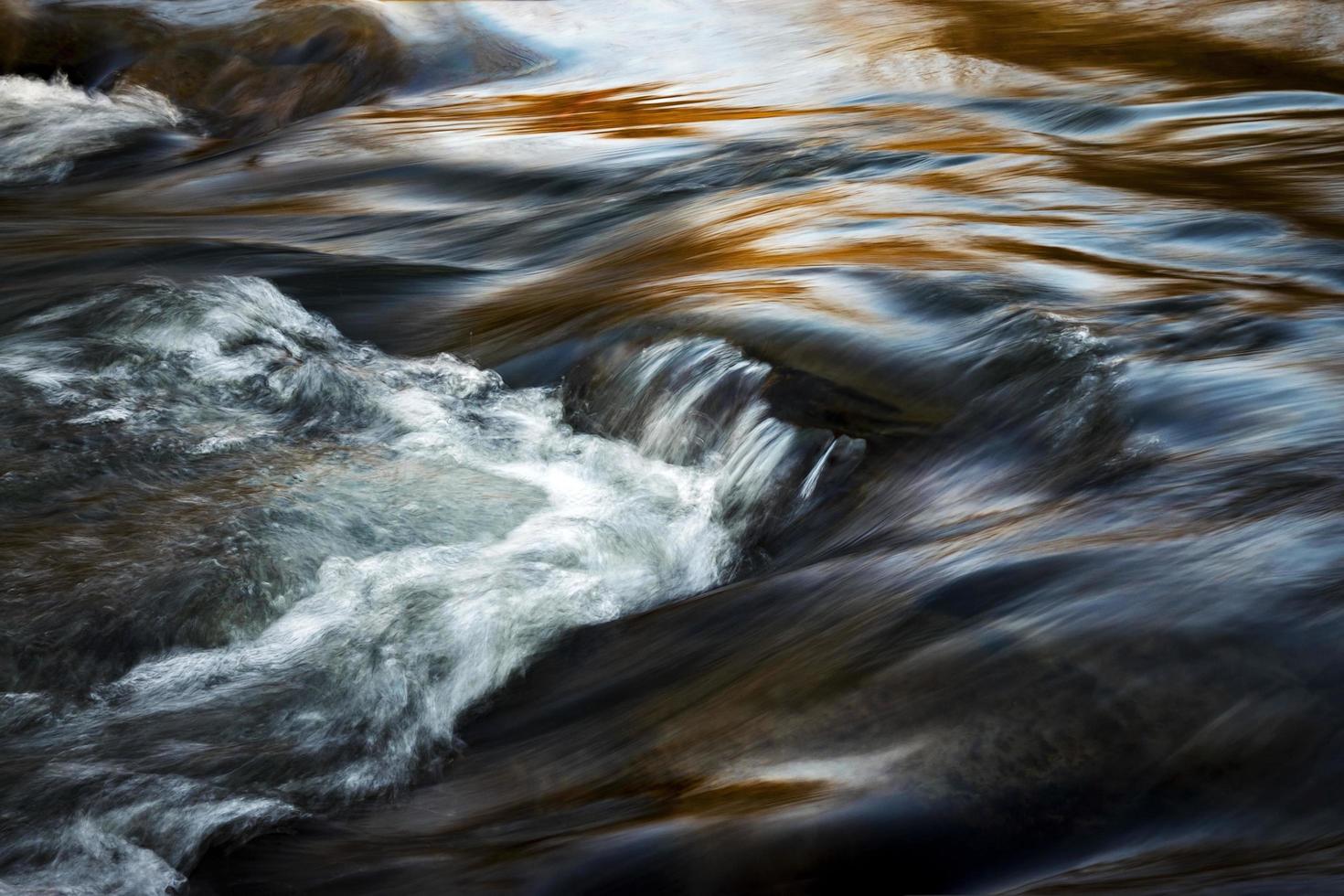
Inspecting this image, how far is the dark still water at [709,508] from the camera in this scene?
7.16ft

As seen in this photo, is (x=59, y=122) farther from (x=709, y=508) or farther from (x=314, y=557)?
(x=709, y=508)

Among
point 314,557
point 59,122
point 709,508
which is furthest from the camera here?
point 59,122

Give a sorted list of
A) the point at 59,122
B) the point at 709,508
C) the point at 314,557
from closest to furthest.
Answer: the point at 314,557 → the point at 709,508 → the point at 59,122

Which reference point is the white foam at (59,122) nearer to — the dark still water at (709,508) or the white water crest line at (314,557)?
the dark still water at (709,508)

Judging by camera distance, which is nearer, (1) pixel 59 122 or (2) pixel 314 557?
(2) pixel 314 557

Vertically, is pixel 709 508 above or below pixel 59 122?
below

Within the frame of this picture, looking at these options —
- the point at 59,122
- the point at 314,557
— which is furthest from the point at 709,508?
the point at 59,122

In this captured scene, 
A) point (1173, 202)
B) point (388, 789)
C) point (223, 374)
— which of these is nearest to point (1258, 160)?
point (1173, 202)

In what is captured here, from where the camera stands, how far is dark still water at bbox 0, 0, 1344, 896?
86.0 inches

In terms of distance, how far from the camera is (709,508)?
3887mm

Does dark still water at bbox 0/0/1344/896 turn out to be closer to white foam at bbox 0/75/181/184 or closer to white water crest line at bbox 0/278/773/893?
white water crest line at bbox 0/278/773/893

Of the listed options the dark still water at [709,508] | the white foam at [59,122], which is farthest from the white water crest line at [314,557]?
the white foam at [59,122]

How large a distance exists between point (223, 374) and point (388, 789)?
252 cm

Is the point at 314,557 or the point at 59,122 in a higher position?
the point at 59,122
